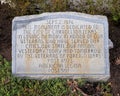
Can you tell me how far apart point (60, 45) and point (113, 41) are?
0.88 m

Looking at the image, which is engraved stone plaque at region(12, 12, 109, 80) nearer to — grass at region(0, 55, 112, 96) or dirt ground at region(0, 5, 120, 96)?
grass at region(0, 55, 112, 96)

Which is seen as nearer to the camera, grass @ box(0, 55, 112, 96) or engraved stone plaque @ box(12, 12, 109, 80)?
grass @ box(0, 55, 112, 96)

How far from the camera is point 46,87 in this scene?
4523 millimetres

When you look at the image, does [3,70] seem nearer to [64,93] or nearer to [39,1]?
[64,93]

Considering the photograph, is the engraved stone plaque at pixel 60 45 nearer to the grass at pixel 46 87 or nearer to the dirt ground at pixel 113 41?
the grass at pixel 46 87

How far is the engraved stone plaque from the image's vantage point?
4.58 metres

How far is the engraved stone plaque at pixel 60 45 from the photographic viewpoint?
458 cm

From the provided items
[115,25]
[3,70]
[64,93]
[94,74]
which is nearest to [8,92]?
[3,70]

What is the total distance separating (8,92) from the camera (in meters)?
4.44

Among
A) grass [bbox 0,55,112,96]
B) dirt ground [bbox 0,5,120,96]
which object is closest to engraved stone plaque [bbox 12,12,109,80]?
grass [bbox 0,55,112,96]

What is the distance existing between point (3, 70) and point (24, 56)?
295mm

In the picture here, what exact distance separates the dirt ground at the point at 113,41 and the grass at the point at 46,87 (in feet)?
0.40

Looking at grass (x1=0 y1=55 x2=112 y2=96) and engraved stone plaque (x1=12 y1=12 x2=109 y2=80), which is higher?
engraved stone plaque (x1=12 y1=12 x2=109 y2=80)

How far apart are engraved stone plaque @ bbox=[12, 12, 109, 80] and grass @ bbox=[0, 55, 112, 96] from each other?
7 centimetres
